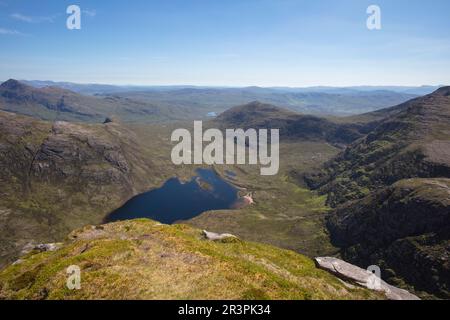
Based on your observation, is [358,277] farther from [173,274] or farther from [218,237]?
[173,274]

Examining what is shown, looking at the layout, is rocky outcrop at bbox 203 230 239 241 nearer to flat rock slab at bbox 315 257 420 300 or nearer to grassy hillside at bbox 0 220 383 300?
grassy hillside at bbox 0 220 383 300

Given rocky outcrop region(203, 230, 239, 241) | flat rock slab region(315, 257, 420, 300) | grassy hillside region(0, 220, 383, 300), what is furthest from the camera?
rocky outcrop region(203, 230, 239, 241)

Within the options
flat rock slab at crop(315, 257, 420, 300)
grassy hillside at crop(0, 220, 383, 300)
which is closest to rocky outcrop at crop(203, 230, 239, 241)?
grassy hillside at crop(0, 220, 383, 300)

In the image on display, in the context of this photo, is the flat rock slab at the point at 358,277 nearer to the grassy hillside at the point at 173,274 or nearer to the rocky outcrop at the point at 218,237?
the grassy hillside at the point at 173,274

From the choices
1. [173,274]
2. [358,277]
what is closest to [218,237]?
[173,274]
